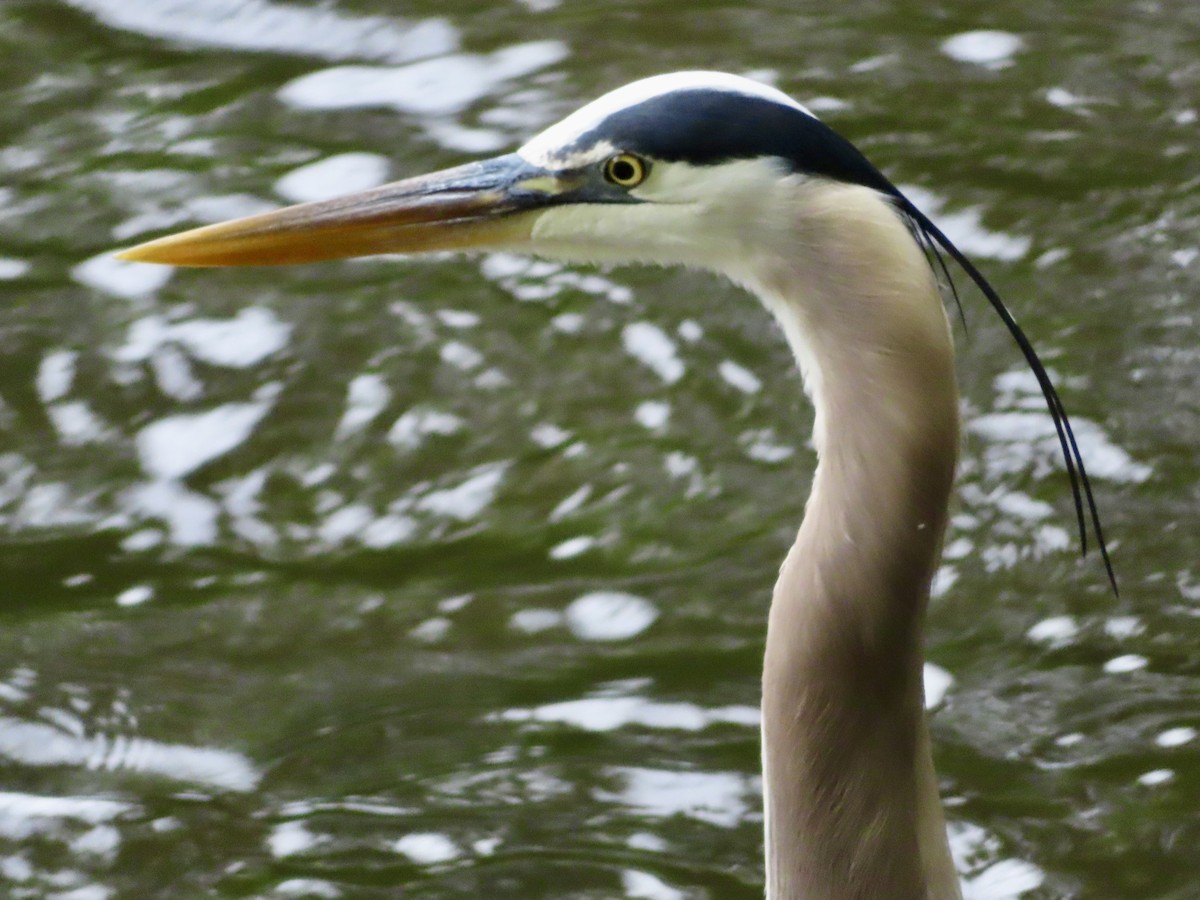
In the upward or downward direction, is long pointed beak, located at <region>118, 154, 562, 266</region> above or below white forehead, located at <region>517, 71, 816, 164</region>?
below

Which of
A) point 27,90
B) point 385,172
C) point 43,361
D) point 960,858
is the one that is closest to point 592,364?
point 385,172

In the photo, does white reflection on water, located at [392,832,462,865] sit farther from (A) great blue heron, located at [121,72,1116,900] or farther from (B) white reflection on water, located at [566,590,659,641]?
(A) great blue heron, located at [121,72,1116,900]

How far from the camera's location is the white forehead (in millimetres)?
1875

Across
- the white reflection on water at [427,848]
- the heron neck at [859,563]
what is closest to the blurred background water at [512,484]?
the white reflection on water at [427,848]

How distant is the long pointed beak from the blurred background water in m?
1.01

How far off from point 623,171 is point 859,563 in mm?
471

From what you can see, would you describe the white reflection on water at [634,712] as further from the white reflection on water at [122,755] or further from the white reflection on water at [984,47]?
the white reflection on water at [984,47]

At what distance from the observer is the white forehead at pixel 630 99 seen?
6.15ft

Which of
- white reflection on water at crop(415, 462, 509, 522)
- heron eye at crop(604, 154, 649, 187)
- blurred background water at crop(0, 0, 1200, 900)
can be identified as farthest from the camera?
white reflection on water at crop(415, 462, 509, 522)

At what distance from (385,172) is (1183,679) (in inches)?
79.3

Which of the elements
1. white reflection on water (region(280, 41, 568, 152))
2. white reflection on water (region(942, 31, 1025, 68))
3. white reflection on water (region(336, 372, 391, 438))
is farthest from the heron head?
white reflection on water (region(942, 31, 1025, 68))

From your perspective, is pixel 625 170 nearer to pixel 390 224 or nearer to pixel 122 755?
pixel 390 224

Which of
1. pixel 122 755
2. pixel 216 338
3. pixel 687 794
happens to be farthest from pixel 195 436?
pixel 687 794

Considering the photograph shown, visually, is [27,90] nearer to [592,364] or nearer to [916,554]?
[592,364]
